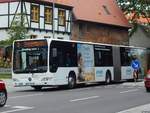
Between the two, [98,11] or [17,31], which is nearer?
[17,31]

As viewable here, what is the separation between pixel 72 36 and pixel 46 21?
20.6 ft

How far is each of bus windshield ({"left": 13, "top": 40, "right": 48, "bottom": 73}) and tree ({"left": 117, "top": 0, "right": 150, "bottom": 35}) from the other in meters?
43.9

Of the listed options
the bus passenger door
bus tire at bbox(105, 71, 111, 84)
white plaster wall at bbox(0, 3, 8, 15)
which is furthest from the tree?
bus tire at bbox(105, 71, 111, 84)

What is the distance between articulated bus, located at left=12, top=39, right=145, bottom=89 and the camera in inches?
1064

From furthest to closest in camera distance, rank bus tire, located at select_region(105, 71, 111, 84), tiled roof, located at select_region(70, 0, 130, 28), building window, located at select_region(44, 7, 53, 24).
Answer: tiled roof, located at select_region(70, 0, 130, 28)
building window, located at select_region(44, 7, 53, 24)
bus tire, located at select_region(105, 71, 111, 84)

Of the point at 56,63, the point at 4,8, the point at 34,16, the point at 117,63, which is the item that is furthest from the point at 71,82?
the point at 4,8

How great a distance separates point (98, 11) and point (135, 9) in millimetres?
6989

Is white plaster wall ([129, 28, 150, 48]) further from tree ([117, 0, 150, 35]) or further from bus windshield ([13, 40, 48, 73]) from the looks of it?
bus windshield ([13, 40, 48, 73])

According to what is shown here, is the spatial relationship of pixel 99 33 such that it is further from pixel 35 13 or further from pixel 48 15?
pixel 35 13

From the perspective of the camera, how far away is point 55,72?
27.3 metres

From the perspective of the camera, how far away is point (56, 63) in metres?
27.5

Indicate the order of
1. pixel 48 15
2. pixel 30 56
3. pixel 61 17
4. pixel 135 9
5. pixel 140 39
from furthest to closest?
pixel 140 39 < pixel 135 9 < pixel 61 17 < pixel 48 15 < pixel 30 56

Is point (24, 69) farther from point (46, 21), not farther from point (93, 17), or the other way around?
point (93, 17)

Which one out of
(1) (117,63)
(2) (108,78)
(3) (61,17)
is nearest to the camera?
(2) (108,78)
